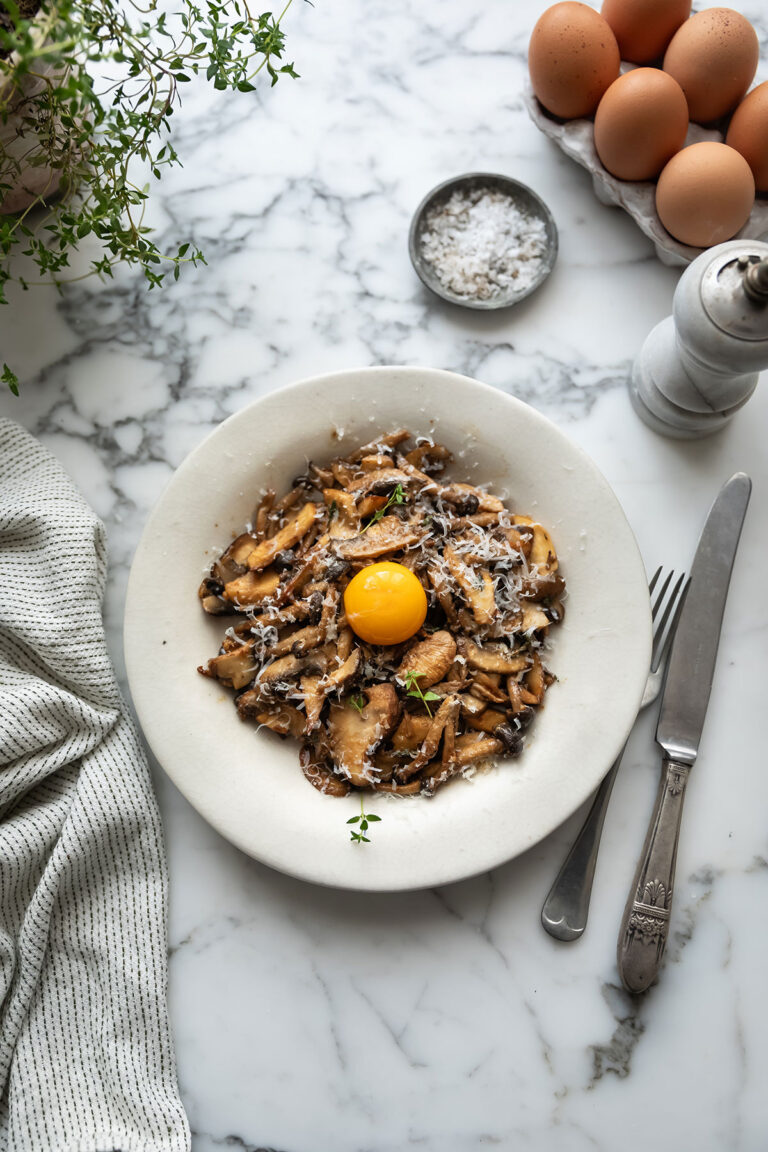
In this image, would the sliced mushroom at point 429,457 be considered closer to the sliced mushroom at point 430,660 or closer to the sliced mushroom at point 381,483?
the sliced mushroom at point 381,483

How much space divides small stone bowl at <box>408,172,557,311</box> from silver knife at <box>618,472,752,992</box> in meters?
0.71

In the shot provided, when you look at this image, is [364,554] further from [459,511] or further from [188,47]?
[188,47]

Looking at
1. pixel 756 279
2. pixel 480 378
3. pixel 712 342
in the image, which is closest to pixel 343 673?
pixel 480 378

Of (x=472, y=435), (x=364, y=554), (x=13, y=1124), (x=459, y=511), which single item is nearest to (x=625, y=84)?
(x=472, y=435)

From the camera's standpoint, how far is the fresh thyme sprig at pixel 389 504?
188cm

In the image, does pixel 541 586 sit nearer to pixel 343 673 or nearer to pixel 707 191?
pixel 343 673

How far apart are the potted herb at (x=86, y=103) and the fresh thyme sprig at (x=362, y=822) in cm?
115

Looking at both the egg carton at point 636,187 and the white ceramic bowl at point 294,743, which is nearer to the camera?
the white ceramic bowl at point 294,743

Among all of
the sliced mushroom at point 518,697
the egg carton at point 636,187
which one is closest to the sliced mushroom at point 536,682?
the sliced mushroom at point 518,697

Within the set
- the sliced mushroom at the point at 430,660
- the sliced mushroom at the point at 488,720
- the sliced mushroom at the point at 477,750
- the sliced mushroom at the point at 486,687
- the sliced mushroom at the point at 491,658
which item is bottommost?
the sliced mushroom at the point at 477,750

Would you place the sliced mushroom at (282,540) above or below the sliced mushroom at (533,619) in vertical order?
above

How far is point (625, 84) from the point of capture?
1.91 m

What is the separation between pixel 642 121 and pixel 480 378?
2.09 ft

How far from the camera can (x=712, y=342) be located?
5.56 ft
